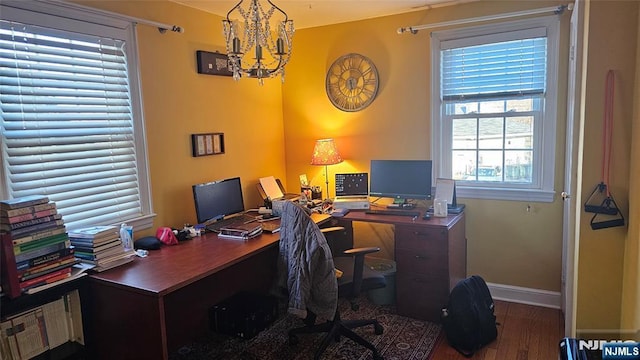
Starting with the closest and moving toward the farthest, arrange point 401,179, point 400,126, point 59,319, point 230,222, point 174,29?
1. point 59,319
2. point 174,29
3. point 230,222
4. point 401,179
5. point 400,126

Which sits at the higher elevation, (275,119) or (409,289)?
(275,119)

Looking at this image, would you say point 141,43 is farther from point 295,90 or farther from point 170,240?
Answer: point 295,90

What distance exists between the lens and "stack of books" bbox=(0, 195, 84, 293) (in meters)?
1.87

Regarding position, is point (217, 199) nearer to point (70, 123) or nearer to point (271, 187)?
point (271, 187)

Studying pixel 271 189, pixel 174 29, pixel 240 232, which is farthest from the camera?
pixel 271 189

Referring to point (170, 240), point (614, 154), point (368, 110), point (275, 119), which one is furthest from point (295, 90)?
point (614, 154)

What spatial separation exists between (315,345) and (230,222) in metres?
1.02

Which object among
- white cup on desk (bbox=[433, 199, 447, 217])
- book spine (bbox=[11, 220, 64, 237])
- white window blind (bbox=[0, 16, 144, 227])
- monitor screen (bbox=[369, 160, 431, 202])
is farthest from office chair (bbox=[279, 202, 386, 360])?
book spine (bbox=[11, 220, 64, 237])

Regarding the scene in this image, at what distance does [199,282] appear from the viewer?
2846 mm

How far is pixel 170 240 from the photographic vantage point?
2.58 meters

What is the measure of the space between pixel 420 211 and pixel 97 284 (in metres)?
2.21

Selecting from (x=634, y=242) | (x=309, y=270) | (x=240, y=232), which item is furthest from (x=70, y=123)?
(x=634, y=242)

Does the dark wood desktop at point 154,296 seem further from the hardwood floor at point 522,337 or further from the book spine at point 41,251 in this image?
the hardwood floor at point 522,337

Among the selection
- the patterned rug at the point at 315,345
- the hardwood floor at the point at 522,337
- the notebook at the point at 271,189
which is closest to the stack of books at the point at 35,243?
the patterned rug at the point at 315,345
